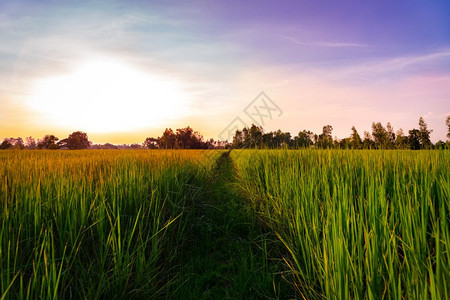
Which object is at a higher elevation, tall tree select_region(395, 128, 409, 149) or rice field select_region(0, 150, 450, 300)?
tall tree select_region(395, 128, 409, 149)

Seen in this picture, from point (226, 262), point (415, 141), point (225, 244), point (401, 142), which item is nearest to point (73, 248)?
point (226, 262)

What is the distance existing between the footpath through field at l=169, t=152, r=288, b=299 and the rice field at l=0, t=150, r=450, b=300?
0.05ft

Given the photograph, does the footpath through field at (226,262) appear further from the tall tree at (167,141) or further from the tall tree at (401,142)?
the tall tree at (167,141)

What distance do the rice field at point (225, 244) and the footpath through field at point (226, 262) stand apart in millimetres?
15

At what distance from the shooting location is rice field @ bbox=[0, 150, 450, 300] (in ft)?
3.87

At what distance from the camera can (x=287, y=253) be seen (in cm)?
256

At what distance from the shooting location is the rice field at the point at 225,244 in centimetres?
118

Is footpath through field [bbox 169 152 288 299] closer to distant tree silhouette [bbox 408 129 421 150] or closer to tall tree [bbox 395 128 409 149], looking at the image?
tall tree [bbox 395 128 409 149]

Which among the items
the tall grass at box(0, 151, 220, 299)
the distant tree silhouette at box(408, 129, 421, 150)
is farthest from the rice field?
the distant tree silhouette at box(408, 129, 421, 150)

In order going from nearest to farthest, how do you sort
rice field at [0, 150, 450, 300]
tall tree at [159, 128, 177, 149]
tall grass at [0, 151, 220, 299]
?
rice field at [0, 150, 450, 300] < tall grass at [0, 151, 220, 299] < tall tree at [159, 128, 177, 149]

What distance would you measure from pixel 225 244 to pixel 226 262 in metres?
0.48

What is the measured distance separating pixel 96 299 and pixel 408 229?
1.82 meters

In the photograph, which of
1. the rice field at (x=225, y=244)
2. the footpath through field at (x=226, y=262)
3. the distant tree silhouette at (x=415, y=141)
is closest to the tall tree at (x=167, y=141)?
the footpath through field at (x=226, y=262)

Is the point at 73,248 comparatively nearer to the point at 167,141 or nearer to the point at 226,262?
the point at 226,262
